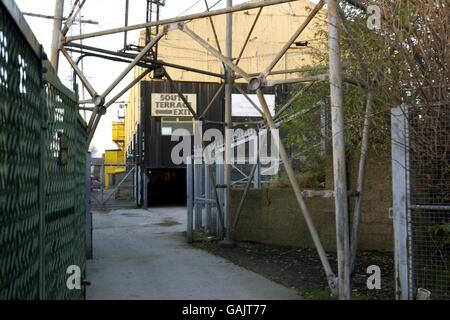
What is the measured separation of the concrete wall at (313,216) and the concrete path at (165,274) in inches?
56.2

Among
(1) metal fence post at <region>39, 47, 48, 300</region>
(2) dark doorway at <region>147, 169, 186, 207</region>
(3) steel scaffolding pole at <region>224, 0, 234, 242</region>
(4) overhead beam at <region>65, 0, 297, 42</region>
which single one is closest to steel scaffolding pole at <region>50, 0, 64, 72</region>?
(4) overhead beam at <region>65, 0, 297, 42</region>

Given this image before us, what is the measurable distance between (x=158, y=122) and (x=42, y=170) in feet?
76.0

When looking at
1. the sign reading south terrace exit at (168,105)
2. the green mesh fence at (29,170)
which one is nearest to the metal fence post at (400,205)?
the green mesh fence at (29,170)

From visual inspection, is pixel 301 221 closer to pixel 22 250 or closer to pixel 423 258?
pixel 423 258

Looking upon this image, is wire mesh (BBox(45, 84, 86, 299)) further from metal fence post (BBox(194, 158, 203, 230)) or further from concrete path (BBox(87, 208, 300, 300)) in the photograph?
metal fence post (BBox(194, 158, 203, 230))

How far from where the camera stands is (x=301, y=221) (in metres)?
10.0

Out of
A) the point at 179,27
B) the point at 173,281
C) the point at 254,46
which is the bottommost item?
the point at 173,281

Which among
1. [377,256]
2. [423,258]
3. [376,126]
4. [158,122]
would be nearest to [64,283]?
[423,258]

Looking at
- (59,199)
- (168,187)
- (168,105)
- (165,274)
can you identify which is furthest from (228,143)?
(168,187)

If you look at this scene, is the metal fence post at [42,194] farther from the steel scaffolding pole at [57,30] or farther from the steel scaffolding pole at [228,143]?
the steel scaffolding pole at [228,143]

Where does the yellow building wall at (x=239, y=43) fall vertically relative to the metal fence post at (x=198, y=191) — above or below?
above

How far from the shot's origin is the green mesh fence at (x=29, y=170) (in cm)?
204

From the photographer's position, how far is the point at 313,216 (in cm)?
968
